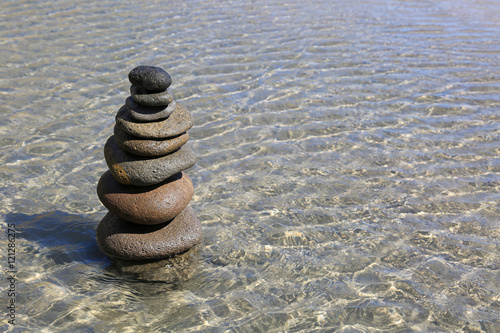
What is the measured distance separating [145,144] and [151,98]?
0.36 m

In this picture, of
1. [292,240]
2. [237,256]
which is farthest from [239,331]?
[292,240]

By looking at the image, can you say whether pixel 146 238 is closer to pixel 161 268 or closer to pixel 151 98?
pixel 161 268

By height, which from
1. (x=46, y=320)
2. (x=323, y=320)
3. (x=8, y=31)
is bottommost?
(x=323, y=320)

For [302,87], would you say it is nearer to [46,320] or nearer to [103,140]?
[103,140]

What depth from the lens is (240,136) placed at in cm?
641

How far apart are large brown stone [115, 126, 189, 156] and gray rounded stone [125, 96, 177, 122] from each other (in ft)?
0.54

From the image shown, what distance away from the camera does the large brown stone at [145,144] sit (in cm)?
389

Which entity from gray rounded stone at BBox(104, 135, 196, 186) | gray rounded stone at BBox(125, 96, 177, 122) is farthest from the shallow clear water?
gray rounded stone at BBox(125, 96, 177, 122)

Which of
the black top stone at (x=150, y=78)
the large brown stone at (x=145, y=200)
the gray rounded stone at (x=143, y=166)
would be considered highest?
the black top stone at (x=150, y=78)

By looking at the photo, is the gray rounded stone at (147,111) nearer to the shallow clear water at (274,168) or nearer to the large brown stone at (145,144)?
the large brown stone at (145,144)

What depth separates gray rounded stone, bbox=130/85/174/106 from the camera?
153 inches

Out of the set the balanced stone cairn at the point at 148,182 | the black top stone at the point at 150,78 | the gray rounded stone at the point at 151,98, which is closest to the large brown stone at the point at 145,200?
the balanced stone cairn at the point at 148,182

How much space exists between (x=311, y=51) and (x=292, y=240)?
548 cm

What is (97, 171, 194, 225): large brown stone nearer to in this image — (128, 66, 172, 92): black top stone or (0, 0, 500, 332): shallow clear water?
(0, 0, 500, 332): shallow clear water
